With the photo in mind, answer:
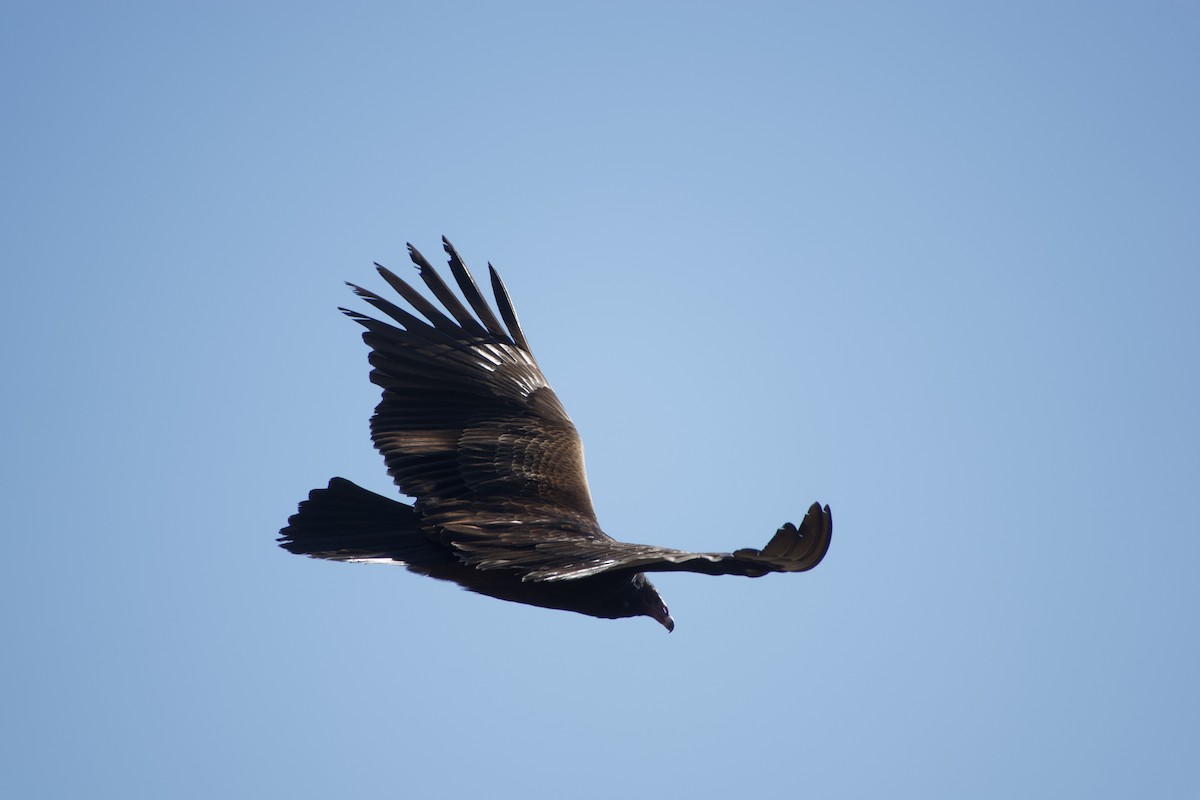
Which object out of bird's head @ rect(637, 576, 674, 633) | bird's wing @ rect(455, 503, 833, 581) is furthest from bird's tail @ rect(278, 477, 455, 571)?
bird's head @ rect(637, 576, 674, 633)

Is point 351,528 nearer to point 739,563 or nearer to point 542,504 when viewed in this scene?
point 542,504

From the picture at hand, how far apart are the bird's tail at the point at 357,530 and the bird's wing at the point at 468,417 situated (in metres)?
0.18

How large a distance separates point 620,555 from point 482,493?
1.93 m

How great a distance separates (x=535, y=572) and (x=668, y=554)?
0.86 metres

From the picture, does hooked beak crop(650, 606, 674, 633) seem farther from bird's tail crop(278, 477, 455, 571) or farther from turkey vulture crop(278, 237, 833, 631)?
bird's tail crop(278, 477, 455, 571)

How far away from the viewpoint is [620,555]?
24.6 feet

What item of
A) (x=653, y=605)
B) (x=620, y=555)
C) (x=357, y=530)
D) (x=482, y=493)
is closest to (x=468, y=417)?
(x=482, y=493)

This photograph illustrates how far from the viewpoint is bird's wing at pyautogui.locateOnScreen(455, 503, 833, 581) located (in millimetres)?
6488

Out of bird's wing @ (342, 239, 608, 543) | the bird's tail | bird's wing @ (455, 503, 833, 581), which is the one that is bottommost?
bird's wing @ (455, 503, 833, 581)

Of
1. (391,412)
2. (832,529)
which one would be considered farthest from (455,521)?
(832,529)

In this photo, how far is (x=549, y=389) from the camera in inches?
416

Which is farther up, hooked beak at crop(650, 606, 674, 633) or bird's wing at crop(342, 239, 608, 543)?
bird's wing at crop(342, 239, 608, 543)

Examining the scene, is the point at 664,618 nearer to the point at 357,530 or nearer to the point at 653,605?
the point at 653,605

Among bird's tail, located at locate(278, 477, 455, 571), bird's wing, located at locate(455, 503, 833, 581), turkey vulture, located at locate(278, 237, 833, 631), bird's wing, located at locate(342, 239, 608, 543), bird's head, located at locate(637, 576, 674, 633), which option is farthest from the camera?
bird's wing, located at locate(342, 239, 608, 543)
